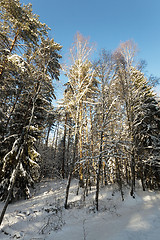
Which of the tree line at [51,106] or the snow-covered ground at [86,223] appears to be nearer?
the snow-covered ground at [86,223]

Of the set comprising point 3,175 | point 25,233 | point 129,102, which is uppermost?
point 129,102

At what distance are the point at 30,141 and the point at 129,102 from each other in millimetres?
8805

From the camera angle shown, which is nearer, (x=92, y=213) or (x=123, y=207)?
(x=92, y=213)

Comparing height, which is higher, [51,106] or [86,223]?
[51,106]

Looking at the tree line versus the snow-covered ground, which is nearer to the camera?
the snow-covered ground

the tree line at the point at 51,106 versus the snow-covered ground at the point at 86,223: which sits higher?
the tree line at the point at 51,106

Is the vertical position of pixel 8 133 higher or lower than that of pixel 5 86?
lower

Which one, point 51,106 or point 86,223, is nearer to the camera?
point 86,223

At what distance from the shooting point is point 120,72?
35.9 ft

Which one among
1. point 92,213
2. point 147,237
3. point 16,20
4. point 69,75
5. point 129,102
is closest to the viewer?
point 147,237

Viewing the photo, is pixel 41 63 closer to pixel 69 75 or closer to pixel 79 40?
pixel 69 75

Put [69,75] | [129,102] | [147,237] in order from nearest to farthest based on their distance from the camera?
1. [147,237]
2. [69,75]
3. [129,102]

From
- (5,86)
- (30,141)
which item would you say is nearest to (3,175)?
(30,141)

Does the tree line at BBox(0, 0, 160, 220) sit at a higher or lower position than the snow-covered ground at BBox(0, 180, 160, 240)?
higher
